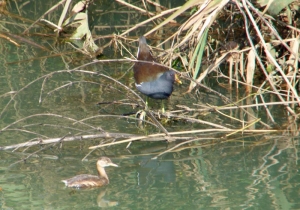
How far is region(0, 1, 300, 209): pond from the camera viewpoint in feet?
15.2

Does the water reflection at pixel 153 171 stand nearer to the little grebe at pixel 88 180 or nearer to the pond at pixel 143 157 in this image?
the pond at pixel 143 157

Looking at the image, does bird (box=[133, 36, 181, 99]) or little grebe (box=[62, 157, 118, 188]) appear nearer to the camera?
little grebe (box=[62, 157, 118, 188])

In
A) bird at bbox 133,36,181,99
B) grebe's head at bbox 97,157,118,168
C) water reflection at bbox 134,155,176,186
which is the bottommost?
water reflection at bbox 134,155,176,186

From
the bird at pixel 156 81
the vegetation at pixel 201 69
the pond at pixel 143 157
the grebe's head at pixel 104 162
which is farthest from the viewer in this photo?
the bird at pixel 156 81

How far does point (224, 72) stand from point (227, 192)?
3.51 metres

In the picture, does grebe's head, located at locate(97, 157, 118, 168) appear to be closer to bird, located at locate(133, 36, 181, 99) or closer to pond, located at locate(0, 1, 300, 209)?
pond, located at locate(0, 1, 300, 209)

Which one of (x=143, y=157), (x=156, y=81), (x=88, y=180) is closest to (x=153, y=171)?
(x=143, y=157)

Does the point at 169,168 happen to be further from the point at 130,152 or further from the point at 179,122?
the point at 179,122

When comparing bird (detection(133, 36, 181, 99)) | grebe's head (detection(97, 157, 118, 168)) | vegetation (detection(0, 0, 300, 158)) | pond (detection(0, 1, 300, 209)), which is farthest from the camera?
bird (detection(133, 36, 181, 99))

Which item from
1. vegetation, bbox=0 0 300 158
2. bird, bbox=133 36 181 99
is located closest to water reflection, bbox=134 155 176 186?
vegetation, bbox=0 0 300 158

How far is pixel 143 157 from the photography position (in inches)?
215

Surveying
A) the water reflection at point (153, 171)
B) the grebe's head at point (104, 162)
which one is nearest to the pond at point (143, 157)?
the water reflection at point (153, 171)

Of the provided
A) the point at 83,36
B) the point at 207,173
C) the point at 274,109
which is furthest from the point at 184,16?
the point at 207,173

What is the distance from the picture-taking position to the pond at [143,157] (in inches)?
183
